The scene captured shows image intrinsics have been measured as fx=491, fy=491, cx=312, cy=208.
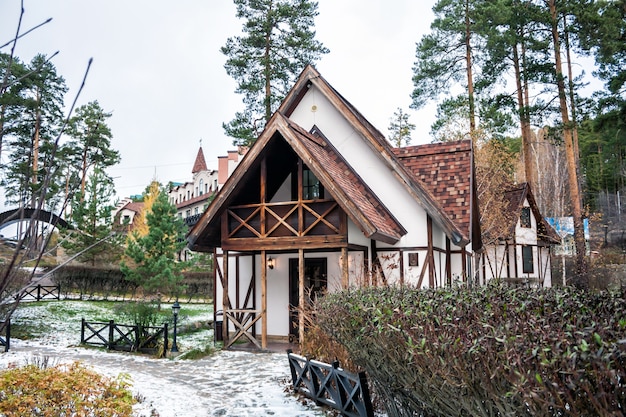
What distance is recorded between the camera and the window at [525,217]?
30.6 meters

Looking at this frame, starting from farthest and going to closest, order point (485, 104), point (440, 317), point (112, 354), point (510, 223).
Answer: point (510, 223) < point (485, 104) < point (112, 354) < point (440, 317)

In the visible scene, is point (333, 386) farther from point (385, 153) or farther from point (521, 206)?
point (521, 206)

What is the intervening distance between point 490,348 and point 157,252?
21.1 m

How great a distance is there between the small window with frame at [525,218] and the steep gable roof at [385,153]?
51.4ft

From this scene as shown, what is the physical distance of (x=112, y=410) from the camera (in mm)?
5805

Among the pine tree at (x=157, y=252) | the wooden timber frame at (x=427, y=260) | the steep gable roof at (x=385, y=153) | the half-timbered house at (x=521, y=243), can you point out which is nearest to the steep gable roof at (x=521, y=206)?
the half-timbered house at (x=521, y=243)

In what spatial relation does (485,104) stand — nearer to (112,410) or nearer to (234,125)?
(234,125)

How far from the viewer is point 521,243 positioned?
99.3 feet

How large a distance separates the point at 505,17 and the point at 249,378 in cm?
2071

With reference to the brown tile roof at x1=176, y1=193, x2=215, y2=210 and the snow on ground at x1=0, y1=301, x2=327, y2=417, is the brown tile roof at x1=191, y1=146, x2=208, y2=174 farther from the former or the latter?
the snow on ground at x1=0, y1=301, x2=327, y2=417

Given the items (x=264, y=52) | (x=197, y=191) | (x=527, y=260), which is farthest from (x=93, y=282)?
(x=527, y=260)

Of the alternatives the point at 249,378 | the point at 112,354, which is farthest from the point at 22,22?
the point at 112,354

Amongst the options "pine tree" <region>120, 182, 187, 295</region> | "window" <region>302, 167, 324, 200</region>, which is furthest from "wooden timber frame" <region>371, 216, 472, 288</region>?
"pine tree" <region>120, 182, 187, 295</region>

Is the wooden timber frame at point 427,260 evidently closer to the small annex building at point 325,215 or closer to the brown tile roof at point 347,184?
the small annex building at point 325,215
